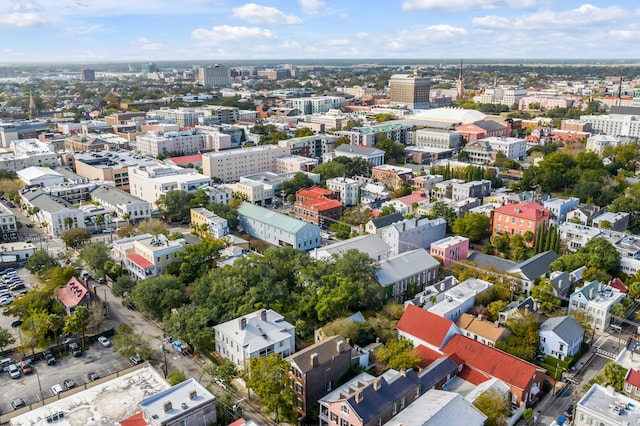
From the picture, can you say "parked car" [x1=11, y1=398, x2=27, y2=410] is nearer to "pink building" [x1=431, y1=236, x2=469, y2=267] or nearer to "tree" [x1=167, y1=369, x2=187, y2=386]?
"tree" [x1=167, y1=369, x2=187, y2=386]

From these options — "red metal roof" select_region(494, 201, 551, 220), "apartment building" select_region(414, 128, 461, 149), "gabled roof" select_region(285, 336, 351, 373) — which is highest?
"apartment building" select_region(414, 128, 461, 149)

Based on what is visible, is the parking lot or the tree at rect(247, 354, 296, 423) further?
the parking lot

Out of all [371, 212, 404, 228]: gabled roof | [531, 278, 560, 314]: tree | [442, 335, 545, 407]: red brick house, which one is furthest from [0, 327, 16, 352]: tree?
[531, 278, 560, 314]: tree

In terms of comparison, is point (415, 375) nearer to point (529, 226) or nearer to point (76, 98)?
point (529, 226)

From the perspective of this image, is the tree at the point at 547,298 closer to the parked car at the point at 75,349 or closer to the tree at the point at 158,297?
the tree at the point at 158,297

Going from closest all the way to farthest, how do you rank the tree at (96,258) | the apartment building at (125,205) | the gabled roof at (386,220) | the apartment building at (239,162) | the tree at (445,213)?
the tree at (96,258) → the gabled roof at (386,220) → the tree at (445,213) → the apartment building at (125,205) → the apartment building at (239,162)

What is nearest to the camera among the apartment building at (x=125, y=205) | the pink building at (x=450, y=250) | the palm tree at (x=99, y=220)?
the pink building at (x=450, y=250)

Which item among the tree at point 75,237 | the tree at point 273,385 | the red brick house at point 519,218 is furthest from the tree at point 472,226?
the tree at point 75,237
